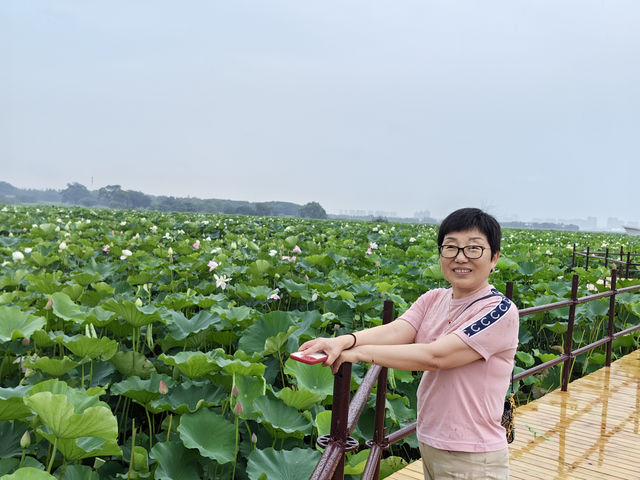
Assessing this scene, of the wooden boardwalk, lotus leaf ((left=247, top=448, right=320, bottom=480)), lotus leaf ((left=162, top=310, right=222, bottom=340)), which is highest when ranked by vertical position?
lotus leaf ((left=162, top=310, right=222, bottom=340))

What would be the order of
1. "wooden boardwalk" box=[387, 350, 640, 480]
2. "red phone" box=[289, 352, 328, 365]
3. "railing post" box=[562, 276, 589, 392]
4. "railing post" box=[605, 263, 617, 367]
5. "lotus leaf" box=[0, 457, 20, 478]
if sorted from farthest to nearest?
"railing post" box=[605, 263, 617, 367] → "railing post" box=[562, 276, 589, 392] → "wooden boardwalk" box=[387, 350, 640, 480] → "lotus leaf" box=[0, 457, 20, 478] → "red phone" box=[289, 352, 328, 365]

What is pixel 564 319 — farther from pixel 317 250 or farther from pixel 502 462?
pixel 502 462

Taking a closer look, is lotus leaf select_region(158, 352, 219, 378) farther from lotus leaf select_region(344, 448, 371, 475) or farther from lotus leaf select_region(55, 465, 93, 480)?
lotus leaf select_region(344, 448, 371, 475)

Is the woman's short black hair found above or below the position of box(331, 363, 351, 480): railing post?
above

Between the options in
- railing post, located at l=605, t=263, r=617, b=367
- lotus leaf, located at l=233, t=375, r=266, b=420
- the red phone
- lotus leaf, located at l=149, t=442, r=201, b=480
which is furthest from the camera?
railing post, located at l=605, t=263, r=617, b=367

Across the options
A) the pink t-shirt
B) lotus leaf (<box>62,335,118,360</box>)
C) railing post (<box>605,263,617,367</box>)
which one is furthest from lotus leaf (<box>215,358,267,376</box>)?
railing post (<box>605,263,617,367</box>)

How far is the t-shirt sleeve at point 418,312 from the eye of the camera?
150 centimetres

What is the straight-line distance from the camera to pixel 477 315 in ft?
4.17

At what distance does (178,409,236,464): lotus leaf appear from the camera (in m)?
2.04

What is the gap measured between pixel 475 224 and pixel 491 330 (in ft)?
0.83

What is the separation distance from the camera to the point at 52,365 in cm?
224

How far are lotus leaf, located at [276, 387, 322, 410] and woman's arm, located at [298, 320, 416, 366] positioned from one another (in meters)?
0.75

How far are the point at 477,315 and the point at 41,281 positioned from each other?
322 cm

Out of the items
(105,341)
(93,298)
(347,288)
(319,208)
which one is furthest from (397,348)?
(319,208)
